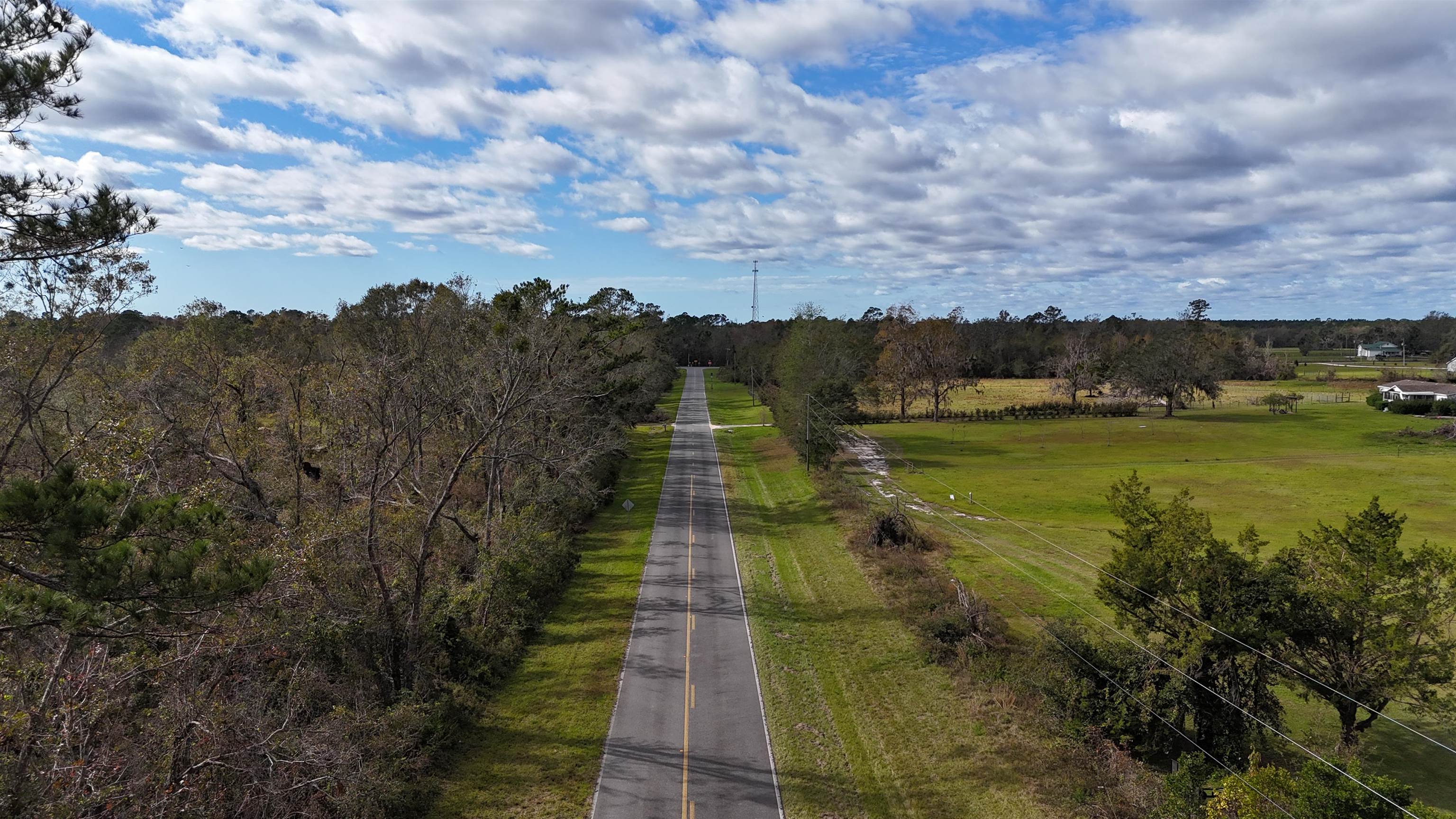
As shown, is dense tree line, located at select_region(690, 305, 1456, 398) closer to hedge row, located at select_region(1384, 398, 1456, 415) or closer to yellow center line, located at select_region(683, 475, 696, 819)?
hedge row, located at select_region(1384, 398, 1456, 415)

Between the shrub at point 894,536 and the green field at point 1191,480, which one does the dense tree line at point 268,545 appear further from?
the green field at point 1191,480

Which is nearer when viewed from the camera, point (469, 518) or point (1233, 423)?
point (469, 518)

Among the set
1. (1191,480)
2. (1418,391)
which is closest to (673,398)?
(1191,480)

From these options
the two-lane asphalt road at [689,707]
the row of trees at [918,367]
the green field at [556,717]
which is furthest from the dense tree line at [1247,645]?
the row of trees at [918,367]

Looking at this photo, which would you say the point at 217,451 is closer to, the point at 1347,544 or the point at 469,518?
the point at 469,518

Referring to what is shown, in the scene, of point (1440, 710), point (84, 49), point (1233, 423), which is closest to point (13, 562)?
point (84, 49)

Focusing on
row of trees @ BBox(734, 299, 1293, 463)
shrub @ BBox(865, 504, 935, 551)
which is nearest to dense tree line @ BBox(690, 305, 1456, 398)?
row of trees @ BBox(734, 299, 1293, 463)
